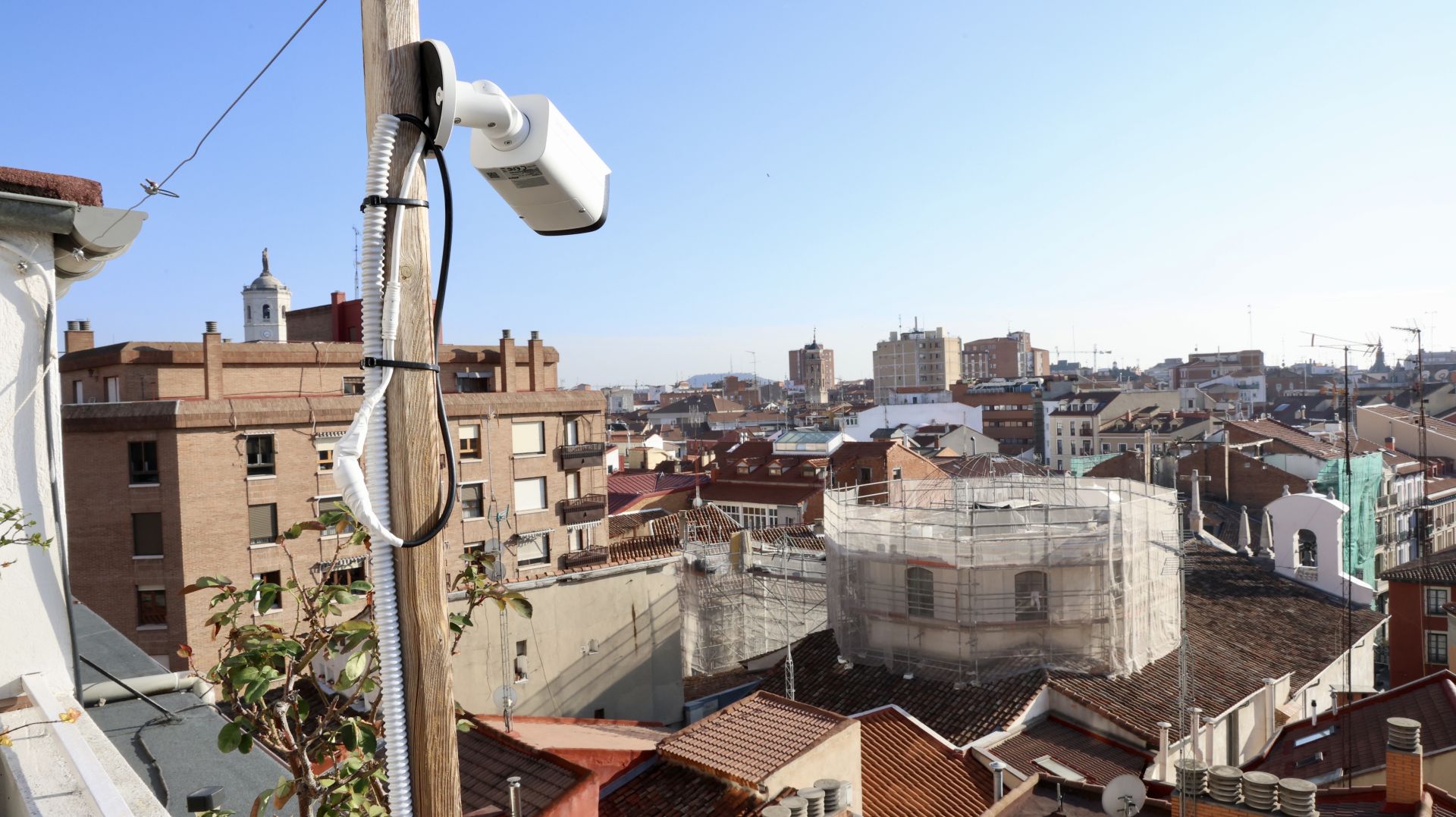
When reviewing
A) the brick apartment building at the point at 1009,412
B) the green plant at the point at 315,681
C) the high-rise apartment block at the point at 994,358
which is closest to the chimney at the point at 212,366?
the green plant at the point at 315,681

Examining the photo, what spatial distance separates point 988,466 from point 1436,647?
40.7 feet

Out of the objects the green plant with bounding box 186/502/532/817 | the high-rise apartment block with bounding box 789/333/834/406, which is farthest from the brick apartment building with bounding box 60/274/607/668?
the high-rise apartment block with bounding box 789/333/834/406

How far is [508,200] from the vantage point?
2.21 meters

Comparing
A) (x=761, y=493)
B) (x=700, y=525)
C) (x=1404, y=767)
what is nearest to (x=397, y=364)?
(x=1404, y=767)

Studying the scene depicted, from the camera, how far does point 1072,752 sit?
14.4 meters

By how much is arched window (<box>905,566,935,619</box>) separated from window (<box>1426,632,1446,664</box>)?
45.8 ft

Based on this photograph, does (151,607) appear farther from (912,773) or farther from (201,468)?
(912,773)

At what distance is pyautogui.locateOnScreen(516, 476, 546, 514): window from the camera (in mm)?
23516

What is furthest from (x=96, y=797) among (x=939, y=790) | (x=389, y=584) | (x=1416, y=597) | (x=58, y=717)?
(x=1416, y=597)

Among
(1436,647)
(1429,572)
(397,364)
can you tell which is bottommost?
(1436,647)

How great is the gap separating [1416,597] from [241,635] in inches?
1075

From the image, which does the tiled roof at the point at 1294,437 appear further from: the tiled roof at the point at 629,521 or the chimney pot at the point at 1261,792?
the chimney pot at the point at 1261,792

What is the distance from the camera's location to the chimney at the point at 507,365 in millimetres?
24781

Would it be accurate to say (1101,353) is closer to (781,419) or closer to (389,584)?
(781,419)
